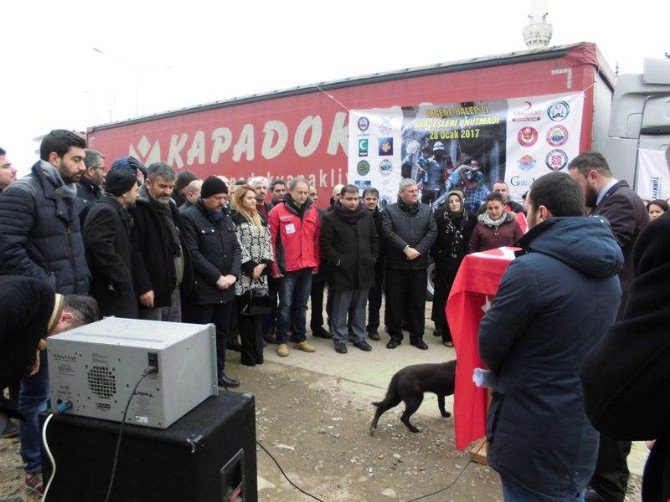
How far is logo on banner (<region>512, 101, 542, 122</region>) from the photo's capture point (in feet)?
19.2

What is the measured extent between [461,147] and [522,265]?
4.88 metres

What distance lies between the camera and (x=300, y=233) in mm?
5406

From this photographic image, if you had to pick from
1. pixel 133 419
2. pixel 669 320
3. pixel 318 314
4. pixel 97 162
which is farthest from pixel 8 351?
pixel 318 314

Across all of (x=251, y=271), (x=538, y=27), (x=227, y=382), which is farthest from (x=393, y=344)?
(x=538, y=27)

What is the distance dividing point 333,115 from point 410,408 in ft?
16.4

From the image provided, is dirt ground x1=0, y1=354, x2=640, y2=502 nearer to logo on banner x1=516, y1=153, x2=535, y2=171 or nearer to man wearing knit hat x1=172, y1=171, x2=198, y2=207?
man wearing knit hat x1=172, y1=171, x2=198, y2=207

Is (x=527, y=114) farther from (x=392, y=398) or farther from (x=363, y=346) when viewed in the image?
(x=392, y=398)

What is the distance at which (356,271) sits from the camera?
5.51m

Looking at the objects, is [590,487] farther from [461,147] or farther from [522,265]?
[461,147]

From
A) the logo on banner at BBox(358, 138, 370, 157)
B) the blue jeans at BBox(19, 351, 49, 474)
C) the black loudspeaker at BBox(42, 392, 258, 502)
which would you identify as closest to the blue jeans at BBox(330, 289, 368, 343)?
the logo on banner at BBox(358, 138, 370, 157)

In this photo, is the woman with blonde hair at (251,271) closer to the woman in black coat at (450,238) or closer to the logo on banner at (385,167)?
the woman in black coat at (450,238)

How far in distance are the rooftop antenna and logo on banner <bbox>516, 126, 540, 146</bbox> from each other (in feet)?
35.4

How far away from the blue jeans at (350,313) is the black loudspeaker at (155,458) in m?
3.48

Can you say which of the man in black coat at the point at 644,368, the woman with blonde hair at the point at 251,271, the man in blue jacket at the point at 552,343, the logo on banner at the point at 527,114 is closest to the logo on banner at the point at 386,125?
the logo on banner at the point at 527,114
